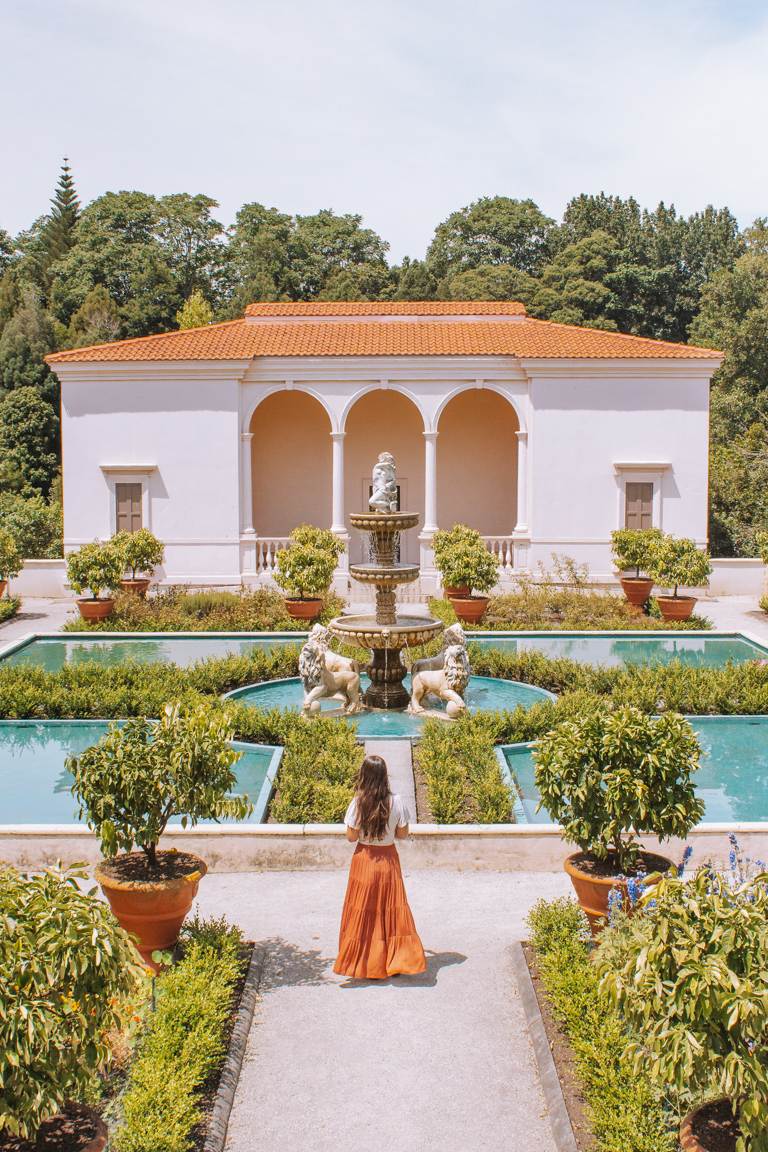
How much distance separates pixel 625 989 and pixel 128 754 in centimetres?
350

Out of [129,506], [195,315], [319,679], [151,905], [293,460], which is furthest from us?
[195,315]

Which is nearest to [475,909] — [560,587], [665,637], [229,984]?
[229,984]

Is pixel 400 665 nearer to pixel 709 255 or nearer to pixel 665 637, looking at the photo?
pixel 665 637

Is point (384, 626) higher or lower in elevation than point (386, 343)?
lower

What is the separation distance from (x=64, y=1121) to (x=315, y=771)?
5.95 meters

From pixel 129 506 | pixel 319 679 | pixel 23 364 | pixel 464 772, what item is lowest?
pixel 464 772

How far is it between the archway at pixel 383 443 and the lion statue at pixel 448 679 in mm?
17015

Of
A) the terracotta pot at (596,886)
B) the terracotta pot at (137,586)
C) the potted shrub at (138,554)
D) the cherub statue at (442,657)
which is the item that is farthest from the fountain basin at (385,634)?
the terracotta pot at (137,586)

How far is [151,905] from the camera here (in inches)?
258

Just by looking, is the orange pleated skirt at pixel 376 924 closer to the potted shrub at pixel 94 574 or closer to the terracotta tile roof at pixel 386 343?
the potted shrub at pixel 94 574

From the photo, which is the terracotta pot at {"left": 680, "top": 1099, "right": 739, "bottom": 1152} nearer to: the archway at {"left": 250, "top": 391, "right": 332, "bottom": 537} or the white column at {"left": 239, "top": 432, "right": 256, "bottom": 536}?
the white column at {"left": 239, "top": 432, "right": 256, "bottom": 536}

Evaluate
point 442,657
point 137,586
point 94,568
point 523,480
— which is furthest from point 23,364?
point 442,657

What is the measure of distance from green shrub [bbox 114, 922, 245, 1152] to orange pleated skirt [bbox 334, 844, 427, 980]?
0.68 meters

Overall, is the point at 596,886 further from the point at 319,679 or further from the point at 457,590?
the point at 457,590
